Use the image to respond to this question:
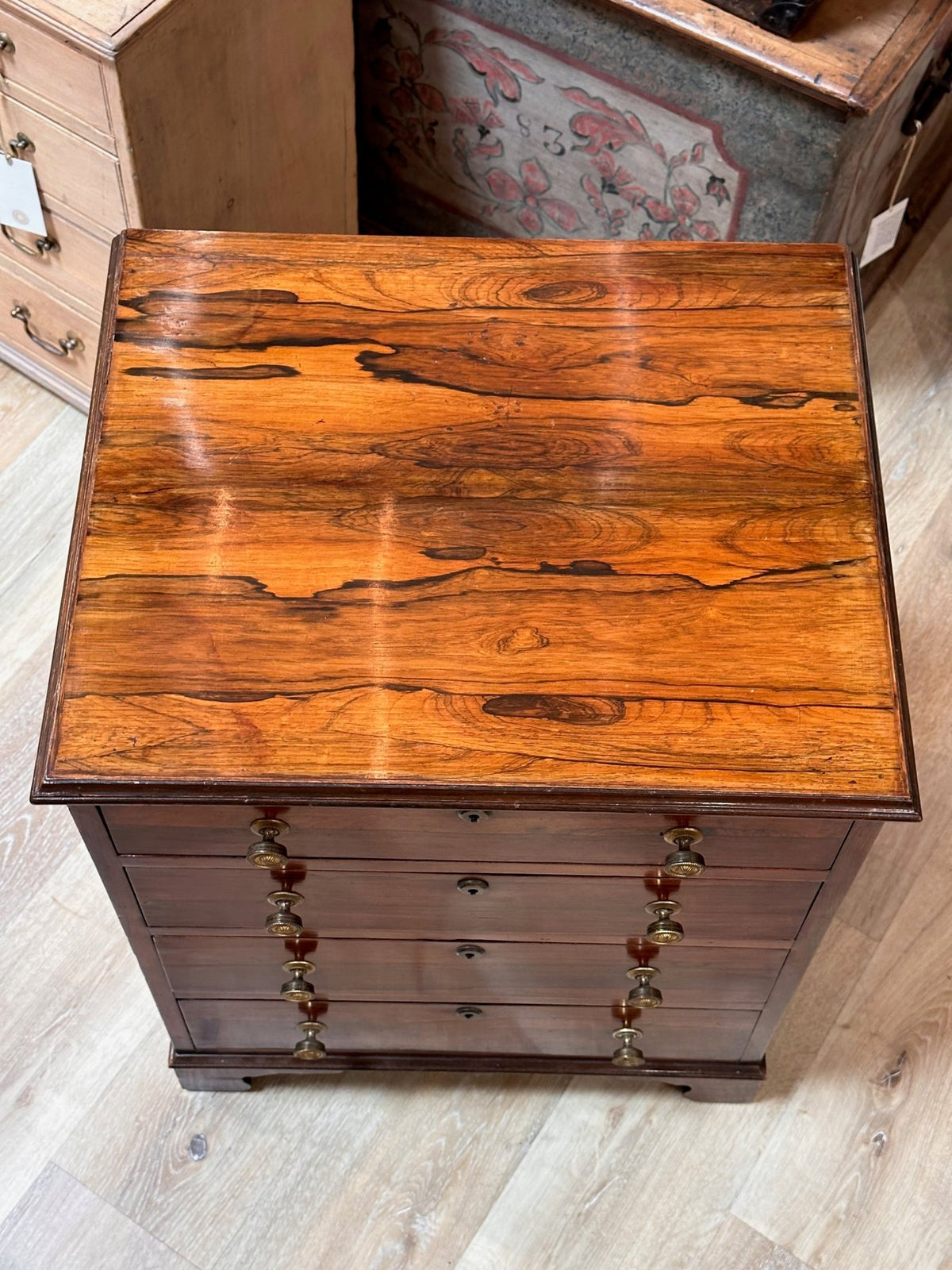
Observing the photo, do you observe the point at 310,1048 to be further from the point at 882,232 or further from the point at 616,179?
the point at 882,232

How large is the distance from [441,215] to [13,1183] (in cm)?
134

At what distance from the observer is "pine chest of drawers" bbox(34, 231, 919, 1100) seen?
0.98m

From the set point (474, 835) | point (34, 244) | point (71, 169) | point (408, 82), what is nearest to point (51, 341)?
point (34, 244)

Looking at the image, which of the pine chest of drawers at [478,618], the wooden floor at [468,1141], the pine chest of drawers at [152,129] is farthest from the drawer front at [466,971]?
the pine chest of drawers at [152,129]

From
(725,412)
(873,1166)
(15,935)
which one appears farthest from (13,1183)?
(725,412)

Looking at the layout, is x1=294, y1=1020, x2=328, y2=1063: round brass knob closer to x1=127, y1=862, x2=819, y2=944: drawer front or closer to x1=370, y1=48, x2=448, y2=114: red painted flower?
x1=127, y1=862, x2=819, y2=944: drawer front

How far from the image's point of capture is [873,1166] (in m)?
1.47

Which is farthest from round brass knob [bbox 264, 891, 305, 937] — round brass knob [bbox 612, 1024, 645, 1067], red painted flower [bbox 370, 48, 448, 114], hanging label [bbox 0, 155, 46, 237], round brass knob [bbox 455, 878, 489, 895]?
red painted flower [bbox 370, 48, 448, 114]

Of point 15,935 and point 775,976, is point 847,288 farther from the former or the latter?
point 15,935

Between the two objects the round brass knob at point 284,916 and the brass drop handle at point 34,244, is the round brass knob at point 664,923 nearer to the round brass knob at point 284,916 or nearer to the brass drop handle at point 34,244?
the round brass knob at point 284,916

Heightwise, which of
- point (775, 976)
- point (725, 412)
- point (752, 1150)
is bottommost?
point (752, 1150)

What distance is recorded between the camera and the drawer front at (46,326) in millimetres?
1753

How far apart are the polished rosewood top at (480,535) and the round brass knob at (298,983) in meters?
0.32

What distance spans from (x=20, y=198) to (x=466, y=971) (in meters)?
1.00
